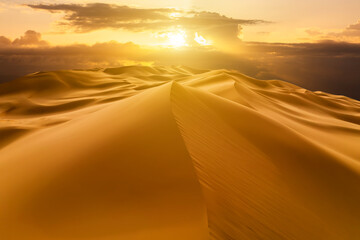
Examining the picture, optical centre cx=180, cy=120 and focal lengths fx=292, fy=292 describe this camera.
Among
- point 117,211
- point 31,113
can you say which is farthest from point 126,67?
point 117,211

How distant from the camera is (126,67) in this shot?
33.8m

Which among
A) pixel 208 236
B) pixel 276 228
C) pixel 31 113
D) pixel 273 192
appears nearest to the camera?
pixel 208 236

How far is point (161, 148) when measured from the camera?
3.82 metres

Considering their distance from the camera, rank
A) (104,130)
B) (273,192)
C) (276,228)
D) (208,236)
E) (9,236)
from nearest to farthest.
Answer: (208,236), (9,236), (276,228), (273,192), (104,130)

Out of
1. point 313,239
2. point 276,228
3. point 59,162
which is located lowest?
point 313,239

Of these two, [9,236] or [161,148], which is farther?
[161,148]

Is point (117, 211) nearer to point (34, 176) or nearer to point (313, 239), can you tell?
point (34, 176)

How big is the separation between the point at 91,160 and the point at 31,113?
35.2ft

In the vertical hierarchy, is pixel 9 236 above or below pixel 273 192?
above

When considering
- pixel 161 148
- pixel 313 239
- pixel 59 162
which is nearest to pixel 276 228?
pixel 313 239

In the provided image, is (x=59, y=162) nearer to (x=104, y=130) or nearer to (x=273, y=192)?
(x=104, y=130)

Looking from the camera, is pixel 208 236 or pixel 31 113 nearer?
pixel 208 236

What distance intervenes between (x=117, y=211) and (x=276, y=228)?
5.45 ft

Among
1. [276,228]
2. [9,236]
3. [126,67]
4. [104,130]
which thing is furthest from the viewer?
[126,67]
